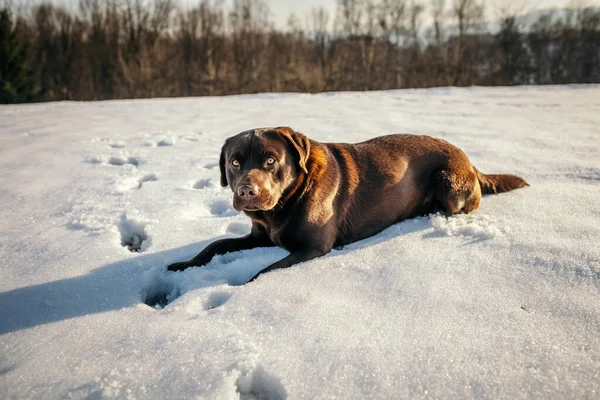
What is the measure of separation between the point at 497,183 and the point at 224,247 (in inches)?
105

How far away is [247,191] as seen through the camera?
2314 millimetres

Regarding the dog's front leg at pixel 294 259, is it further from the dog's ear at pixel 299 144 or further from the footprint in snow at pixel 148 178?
the footprint in snow at pixel 148 178

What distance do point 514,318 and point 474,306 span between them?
0.18m

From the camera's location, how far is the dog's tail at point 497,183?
11.3ft

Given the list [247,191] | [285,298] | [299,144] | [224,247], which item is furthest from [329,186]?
[285,298]

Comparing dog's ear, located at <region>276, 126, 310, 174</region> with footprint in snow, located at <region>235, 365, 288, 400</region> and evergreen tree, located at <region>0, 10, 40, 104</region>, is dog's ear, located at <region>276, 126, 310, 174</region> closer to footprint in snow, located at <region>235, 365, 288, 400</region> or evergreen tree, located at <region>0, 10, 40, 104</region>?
footprint in snow, located at <region>235, 365, 288, 400</region>

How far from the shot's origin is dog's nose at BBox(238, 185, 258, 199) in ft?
7.59

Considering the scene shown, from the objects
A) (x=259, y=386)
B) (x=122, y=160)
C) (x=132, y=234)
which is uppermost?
(x=122, y=160)

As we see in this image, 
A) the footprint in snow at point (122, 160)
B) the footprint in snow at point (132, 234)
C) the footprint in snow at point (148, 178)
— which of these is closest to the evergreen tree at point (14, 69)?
the footprint in snow at point (122, 160)

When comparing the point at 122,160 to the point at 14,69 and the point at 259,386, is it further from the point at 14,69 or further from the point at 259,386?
the point at 14,69

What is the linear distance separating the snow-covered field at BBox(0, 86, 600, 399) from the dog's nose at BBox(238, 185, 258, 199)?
521 millimetres

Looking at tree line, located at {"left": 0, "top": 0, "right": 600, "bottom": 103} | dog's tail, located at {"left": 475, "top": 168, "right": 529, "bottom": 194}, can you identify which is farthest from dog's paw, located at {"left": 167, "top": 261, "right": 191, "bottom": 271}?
tree line, located at {"left": 0, "top": 0, "right": 600, "bottom": 103}

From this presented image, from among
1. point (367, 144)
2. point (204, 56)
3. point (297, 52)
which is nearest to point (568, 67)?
point (297, 52)

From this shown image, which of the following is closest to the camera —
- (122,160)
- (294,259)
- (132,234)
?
(294,259)
